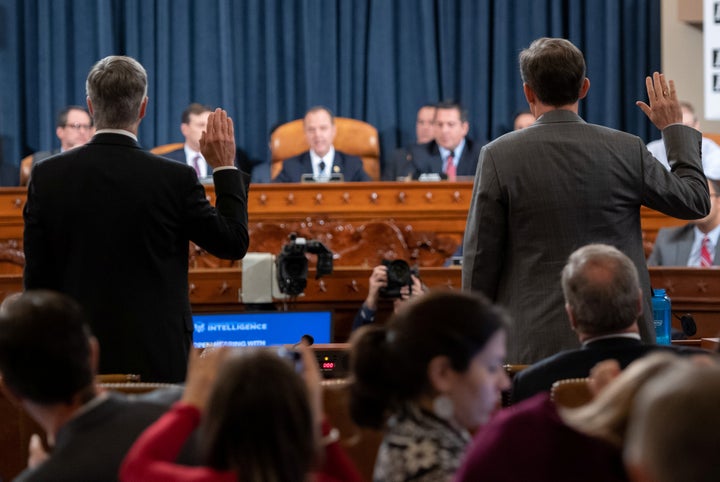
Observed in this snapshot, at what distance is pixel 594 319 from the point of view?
9.11 ft

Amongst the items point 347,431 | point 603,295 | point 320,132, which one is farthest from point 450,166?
point 347,431

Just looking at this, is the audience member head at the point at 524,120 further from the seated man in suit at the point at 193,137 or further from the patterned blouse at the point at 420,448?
the patterned blouse at the point at 420,448

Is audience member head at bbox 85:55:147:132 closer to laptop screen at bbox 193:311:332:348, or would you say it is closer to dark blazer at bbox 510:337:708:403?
dark blazer at bbox 510:337:708:403

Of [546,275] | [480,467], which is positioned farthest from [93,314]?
[480,467]

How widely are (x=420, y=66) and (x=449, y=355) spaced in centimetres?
967

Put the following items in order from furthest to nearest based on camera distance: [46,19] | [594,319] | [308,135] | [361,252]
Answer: [46,19] → [308,135] → [361,252] → [594,319]

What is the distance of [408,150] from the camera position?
32.1 ft

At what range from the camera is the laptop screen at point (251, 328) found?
4.92 m

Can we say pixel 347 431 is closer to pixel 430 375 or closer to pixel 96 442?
pixel 430 375

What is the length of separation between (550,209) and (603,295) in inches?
29.4

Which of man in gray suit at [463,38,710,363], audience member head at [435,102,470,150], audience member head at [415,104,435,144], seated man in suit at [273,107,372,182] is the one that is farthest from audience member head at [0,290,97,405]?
audience member head at [415,104,435,144]

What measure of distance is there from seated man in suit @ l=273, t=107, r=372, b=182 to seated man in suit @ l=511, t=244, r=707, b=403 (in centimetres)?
656

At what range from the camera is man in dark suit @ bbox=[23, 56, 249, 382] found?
3.30 m

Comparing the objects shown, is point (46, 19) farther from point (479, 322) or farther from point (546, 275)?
point (479, 322)
